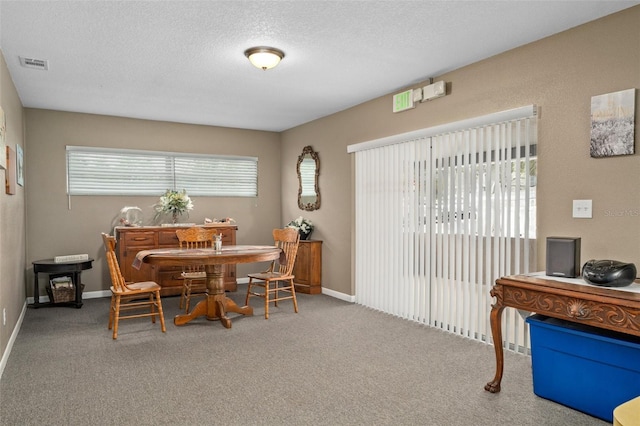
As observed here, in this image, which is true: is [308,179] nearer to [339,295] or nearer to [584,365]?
[339,295]

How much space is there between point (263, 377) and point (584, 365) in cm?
206

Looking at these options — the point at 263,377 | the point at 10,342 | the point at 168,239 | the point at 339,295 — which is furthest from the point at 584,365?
the point at 168,239

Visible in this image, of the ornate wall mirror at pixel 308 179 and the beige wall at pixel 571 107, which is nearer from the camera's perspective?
the beige wall at pixel 571 107

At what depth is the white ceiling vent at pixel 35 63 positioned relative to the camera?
3.77 meters

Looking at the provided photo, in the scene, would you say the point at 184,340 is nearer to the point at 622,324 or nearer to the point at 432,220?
the point at 432,220

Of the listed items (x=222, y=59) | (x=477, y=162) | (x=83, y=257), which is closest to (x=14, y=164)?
(x=83, y=257)

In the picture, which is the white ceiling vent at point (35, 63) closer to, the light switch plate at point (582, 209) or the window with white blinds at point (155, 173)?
the window with white blinds at point (155, 173)

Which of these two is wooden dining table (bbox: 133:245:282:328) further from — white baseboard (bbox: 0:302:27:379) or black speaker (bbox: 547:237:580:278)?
black speaker (bbox: 547:237:580:278)

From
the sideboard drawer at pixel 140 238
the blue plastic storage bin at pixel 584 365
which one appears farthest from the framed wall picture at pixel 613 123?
the sideboard drawer at pixel 140 238

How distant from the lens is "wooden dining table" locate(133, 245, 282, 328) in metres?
4.11

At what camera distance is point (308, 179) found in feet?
21.6

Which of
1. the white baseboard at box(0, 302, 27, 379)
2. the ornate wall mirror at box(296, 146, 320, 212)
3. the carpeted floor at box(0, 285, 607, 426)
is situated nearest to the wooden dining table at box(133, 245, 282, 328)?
the carpeted floor at box(0, 285, 607, 426)

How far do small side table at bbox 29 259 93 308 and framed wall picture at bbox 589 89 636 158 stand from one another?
5491 millimetres

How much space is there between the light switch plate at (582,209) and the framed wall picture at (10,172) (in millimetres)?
4538
